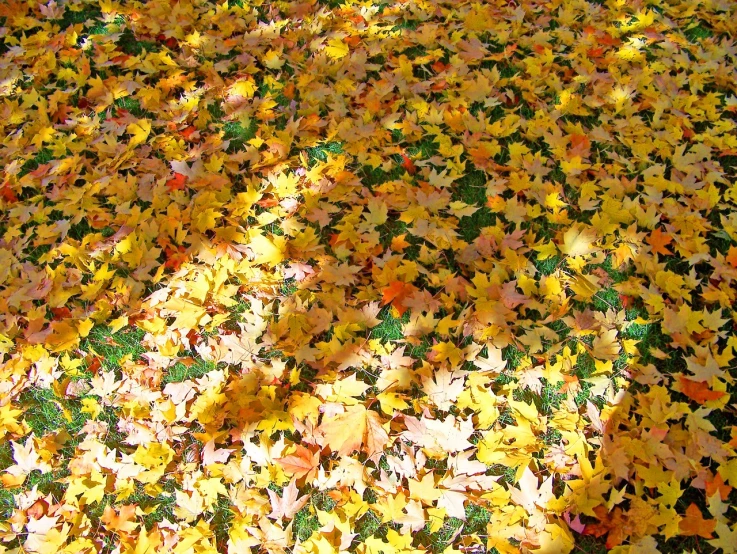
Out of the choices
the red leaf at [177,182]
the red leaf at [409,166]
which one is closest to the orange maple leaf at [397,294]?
the red leaf at [409,166]

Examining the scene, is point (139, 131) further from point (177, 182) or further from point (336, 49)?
point (336, 49)

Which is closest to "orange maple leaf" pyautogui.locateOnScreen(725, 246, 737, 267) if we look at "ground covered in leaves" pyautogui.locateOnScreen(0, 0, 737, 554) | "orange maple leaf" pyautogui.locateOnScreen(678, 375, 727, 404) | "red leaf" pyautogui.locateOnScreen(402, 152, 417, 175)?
"ground covered in leaves" pyautogui.locateOnScreen(0, 0, 737, 554)

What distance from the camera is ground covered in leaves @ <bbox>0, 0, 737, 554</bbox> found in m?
2.08

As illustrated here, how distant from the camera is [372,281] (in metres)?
2.69

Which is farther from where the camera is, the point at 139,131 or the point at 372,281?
the point at 139,131

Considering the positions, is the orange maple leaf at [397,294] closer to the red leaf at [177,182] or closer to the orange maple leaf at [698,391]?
the orange maple leaf at [698,391]

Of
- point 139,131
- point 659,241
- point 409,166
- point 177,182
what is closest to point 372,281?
point 409,166

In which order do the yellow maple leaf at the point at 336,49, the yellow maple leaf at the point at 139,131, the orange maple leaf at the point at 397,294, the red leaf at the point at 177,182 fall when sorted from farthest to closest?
1. the yellow maple leaf at the point at 336,49
2. the yellow maple leaf at the point at 139,131
3. the red leaf at the point at 177,182
4. the orange maple leaf at the point at 397,294

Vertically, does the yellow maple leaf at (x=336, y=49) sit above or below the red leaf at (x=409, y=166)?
above

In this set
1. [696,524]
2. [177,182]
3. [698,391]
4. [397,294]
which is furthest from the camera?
[177,182]

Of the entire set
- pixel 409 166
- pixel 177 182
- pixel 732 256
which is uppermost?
pixel 177 182

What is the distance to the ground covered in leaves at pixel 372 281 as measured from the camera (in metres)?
2.08

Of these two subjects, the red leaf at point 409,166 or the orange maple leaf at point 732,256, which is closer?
the orange maple leaf at point 732,256

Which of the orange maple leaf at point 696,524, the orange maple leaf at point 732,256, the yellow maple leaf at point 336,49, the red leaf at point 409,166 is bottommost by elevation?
the orange maple leaf at point 696,524
